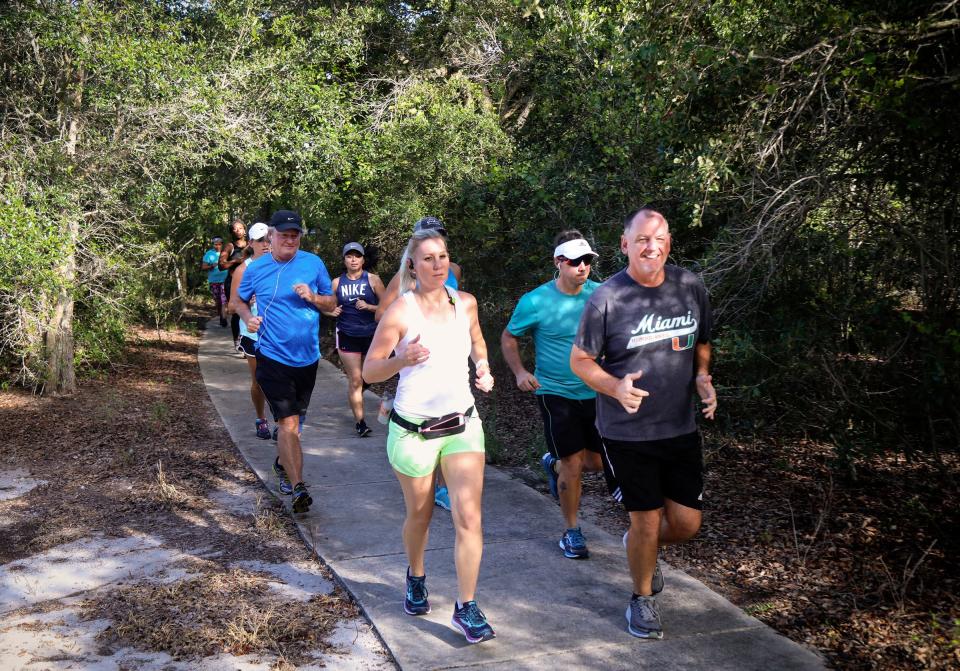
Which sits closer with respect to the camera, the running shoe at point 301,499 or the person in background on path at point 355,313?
the running shoe at point 301,499

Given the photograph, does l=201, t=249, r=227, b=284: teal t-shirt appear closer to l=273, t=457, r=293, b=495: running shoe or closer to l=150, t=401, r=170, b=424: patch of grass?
→ l=150, t=401, r=170, b=424: patch of grass

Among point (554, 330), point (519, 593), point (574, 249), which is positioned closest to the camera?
point (519, 593)

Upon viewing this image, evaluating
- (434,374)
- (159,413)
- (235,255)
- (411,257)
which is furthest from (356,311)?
(235,255)

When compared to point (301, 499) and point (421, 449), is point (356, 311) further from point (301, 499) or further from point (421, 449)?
point (421, 449)

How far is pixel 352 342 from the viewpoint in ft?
28.0

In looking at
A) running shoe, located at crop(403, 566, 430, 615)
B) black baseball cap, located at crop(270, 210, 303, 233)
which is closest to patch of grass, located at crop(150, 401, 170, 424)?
black baseball cap, located at crop(270, 210, 303, 233)

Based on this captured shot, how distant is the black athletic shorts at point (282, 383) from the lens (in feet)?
20.3

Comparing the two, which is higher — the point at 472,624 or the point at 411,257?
the point at 411,257

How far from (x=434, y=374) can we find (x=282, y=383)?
7.38ft

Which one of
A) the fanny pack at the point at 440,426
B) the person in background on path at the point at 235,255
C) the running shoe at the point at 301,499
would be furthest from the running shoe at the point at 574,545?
the person in background on path at the point at 235,255

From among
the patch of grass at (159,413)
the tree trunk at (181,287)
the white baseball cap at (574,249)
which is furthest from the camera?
the tree trunk at (181,287)

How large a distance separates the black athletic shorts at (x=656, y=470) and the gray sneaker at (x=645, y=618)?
1.55ft

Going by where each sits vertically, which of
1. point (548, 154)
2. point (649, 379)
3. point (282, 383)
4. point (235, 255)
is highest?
point (548, 154)

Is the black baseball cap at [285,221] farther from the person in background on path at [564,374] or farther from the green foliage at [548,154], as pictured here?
the green foliage at [548,154]
